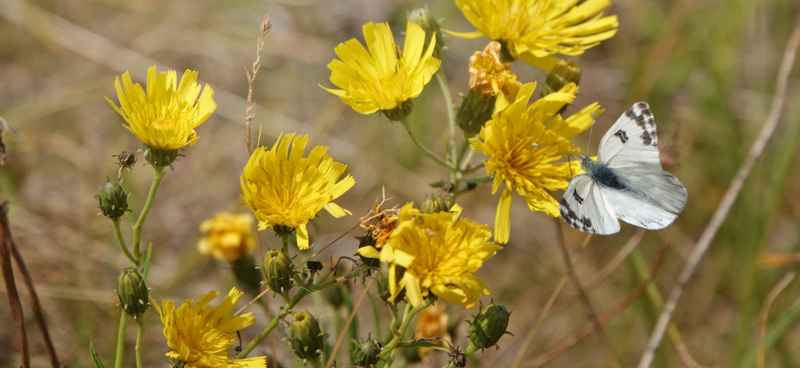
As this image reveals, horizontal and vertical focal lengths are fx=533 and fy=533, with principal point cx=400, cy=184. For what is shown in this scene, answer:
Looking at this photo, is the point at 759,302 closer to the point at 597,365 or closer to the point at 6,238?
the point at 597,365

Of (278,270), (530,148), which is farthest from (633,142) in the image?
(278,270)

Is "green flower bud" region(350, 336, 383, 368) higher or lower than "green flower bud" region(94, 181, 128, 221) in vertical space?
lower

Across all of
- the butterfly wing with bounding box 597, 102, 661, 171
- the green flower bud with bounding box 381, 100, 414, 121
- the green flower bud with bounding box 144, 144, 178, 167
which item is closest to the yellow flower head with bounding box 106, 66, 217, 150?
the green flower bud with bounding box 144, 144, 178, 167

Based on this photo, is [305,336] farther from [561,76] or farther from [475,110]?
[561,76]

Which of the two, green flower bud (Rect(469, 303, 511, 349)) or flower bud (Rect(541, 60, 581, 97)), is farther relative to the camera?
flower bud (Rect(541, 60, 581, 97))

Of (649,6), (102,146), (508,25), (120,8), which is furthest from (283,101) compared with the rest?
(649,6)

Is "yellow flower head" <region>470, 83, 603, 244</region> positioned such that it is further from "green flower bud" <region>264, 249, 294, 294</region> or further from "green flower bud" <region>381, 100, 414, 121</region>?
"green flower bud" <region>264, 249, 294, 294</region>

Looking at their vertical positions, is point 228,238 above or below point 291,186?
below
